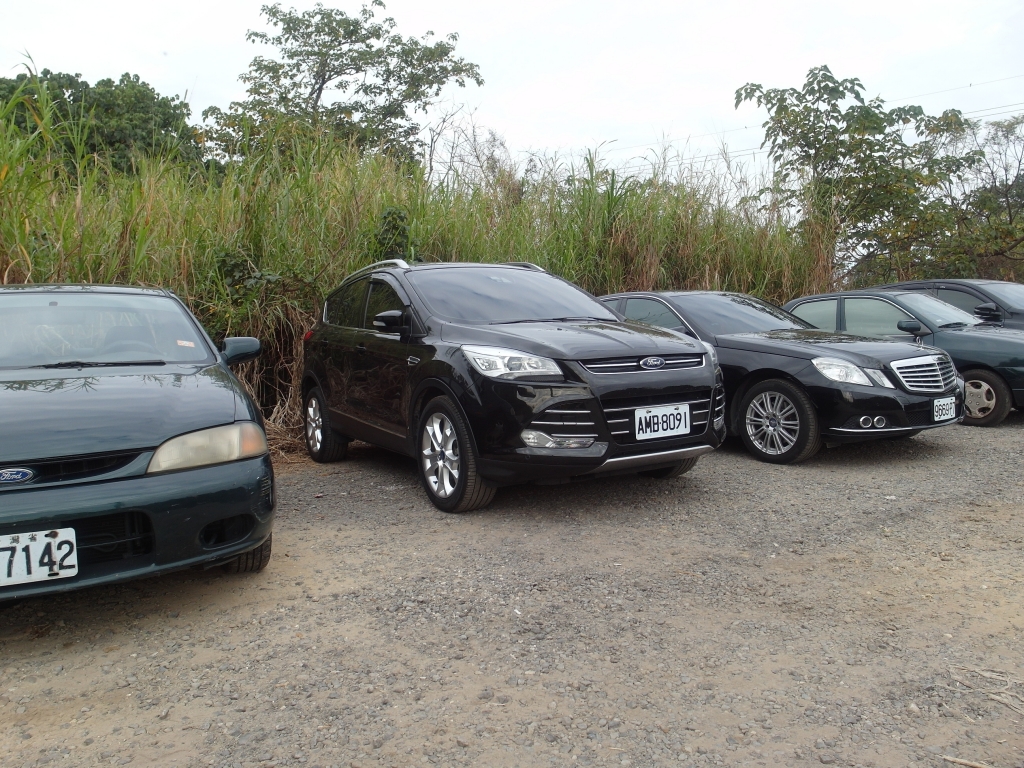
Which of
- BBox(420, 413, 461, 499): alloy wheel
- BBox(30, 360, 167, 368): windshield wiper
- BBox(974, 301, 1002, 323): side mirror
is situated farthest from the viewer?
BBox(974, 301, 1002, 323): side mirror

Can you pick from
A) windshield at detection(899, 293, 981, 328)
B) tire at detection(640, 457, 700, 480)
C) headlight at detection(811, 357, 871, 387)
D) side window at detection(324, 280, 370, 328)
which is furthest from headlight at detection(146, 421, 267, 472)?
windshield at detection(899, 293, 981, 328)

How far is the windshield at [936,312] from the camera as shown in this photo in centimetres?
824

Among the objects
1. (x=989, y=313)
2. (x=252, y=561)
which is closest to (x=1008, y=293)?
(x=989, y=313)

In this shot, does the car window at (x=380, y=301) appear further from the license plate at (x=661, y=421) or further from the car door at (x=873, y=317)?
the car door at (x=873, y=317)

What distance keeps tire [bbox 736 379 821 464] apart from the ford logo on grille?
500cm

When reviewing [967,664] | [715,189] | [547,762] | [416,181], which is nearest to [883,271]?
[715,189]

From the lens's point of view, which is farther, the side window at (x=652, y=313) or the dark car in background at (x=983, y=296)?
the dark car in background at (x=983, y=296)

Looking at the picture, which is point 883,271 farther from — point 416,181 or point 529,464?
point 529,464

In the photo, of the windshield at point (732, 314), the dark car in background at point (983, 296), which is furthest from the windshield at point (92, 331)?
the dark car in background at point (983, 296)

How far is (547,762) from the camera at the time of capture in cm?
231

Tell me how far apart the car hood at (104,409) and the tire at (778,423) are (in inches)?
162

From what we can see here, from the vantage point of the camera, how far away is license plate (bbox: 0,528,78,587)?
9.44ft

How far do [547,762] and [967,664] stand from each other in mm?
1566

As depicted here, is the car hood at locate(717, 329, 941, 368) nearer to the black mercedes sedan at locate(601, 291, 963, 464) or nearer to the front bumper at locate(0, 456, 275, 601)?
the black mercedes sedan at locate(601, 291, 963, 464)
